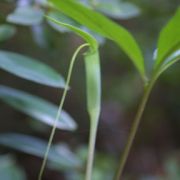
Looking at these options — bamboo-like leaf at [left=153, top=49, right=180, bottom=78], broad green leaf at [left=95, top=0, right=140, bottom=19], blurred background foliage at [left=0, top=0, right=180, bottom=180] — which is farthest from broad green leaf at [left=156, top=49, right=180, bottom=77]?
blurred background foliage at [left=0, top=0, right=180, bottom=180]

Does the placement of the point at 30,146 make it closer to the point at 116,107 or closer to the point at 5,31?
the point at 5,31

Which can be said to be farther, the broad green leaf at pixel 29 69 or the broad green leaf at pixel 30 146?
the broad green leaf at pixel 30 146

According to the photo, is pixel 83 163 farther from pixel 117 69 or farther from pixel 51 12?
pixel 117 69

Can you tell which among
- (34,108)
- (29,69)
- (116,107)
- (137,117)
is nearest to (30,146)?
(34,108)

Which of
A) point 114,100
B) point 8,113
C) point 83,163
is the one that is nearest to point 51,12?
point 83,163

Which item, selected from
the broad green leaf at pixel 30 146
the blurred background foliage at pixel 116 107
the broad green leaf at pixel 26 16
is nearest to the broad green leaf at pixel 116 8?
the broad green leaf at pixel 26 16

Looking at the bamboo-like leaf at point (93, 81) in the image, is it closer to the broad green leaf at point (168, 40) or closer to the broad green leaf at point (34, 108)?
the broad green leaf at point (168, 40)
